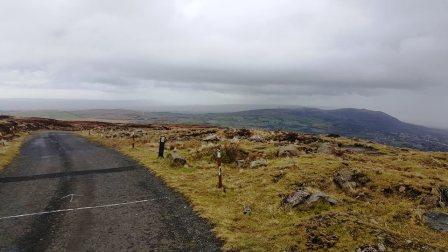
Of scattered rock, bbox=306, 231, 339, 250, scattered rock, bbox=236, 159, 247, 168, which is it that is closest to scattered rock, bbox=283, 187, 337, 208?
scattered rock, bbox=306, 231, 339, 250

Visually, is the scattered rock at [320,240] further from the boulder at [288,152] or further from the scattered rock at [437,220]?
the boulder at [288,152]

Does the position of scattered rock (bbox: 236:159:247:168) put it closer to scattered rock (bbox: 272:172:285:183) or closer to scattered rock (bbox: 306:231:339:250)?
scattered rock (bbox: 272:172:285:183)

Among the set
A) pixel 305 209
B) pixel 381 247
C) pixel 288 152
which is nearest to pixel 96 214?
pixel 305 209

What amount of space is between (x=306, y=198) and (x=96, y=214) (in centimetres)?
861

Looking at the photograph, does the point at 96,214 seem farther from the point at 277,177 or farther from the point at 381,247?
the point at 381,247

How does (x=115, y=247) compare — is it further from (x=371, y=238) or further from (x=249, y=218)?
(x=371, y=238)

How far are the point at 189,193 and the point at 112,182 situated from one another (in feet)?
18.9

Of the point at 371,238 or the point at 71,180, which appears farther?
the point at 71,180

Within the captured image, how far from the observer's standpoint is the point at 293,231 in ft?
42.3

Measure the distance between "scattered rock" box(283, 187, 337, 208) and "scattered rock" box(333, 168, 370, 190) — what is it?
9.28 ft

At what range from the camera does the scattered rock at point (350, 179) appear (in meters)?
19.0

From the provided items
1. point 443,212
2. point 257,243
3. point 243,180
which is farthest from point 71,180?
point 443,212

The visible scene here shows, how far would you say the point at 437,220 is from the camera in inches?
584

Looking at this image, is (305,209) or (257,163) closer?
(305,209)
